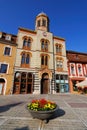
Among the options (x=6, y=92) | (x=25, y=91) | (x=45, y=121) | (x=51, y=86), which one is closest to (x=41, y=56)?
(x=51, y=86)

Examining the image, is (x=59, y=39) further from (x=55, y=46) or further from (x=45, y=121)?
(x=45, y=121)

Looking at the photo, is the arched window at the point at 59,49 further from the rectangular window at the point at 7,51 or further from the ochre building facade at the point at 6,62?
the rectangular window at the point at 7,51

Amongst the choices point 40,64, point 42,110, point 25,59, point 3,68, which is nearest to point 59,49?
point 40,64

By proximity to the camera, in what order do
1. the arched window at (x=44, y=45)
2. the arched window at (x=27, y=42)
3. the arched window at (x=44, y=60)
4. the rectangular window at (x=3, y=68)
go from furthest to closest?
the arched window at (x=44, y=45) → the arched window at (x=44, y=60) → the arched window at (x=27, y=42) → the rectangular window at (x=3, y=68)

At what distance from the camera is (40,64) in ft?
73.7

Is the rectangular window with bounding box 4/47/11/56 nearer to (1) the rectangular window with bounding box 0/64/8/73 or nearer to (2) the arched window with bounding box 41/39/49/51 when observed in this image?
(1) the rectangular window with bounding box 0/64/8/73

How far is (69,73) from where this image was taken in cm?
2444

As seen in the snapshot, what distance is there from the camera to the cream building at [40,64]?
67.6 feet

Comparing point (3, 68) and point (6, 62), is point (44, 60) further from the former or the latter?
point (3, 68)

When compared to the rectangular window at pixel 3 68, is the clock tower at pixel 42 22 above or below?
above

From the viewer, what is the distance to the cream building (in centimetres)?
2059

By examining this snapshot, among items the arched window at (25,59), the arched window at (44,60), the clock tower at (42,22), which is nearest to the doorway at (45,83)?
the arched window at (44,60)

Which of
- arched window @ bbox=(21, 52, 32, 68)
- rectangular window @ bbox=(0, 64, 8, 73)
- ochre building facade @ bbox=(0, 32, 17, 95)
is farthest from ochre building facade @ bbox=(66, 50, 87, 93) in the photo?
rectangular window @ bbox=(0, 64, 8, 73)

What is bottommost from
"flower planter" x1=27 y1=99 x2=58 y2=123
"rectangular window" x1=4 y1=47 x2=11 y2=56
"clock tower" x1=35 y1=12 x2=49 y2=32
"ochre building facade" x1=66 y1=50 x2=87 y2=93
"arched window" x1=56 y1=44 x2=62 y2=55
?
"flower planter" x1=27 y1=99 x2=58 y2=123
